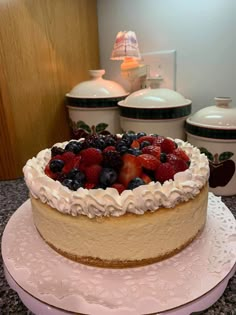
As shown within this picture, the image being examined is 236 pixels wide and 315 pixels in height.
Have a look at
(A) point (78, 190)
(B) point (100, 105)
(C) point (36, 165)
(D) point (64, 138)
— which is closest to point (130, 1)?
(B) point (100, 105)

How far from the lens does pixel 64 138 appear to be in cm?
135

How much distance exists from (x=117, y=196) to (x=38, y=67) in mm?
835

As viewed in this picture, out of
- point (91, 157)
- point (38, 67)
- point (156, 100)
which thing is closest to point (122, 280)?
point (91, 157)

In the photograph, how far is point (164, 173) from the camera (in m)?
0.57

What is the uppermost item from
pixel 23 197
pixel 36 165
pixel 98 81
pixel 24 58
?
pixel 24 58

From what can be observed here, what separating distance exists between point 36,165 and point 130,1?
98cm

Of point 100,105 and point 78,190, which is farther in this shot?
point 100,105

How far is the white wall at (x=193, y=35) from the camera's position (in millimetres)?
1093

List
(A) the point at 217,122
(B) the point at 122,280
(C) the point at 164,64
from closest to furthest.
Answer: (B) the point at 122,280 < (A) the point at 217,122 < (C) the point at 164,64

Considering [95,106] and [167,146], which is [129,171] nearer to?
[167,146]

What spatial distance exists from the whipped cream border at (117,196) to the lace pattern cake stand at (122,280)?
12cm

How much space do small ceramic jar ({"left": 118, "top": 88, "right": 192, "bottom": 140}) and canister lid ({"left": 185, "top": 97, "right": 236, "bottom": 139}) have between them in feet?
0.32

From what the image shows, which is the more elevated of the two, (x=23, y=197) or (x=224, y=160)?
(x=224, y=160)

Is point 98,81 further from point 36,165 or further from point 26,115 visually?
point 36,165
